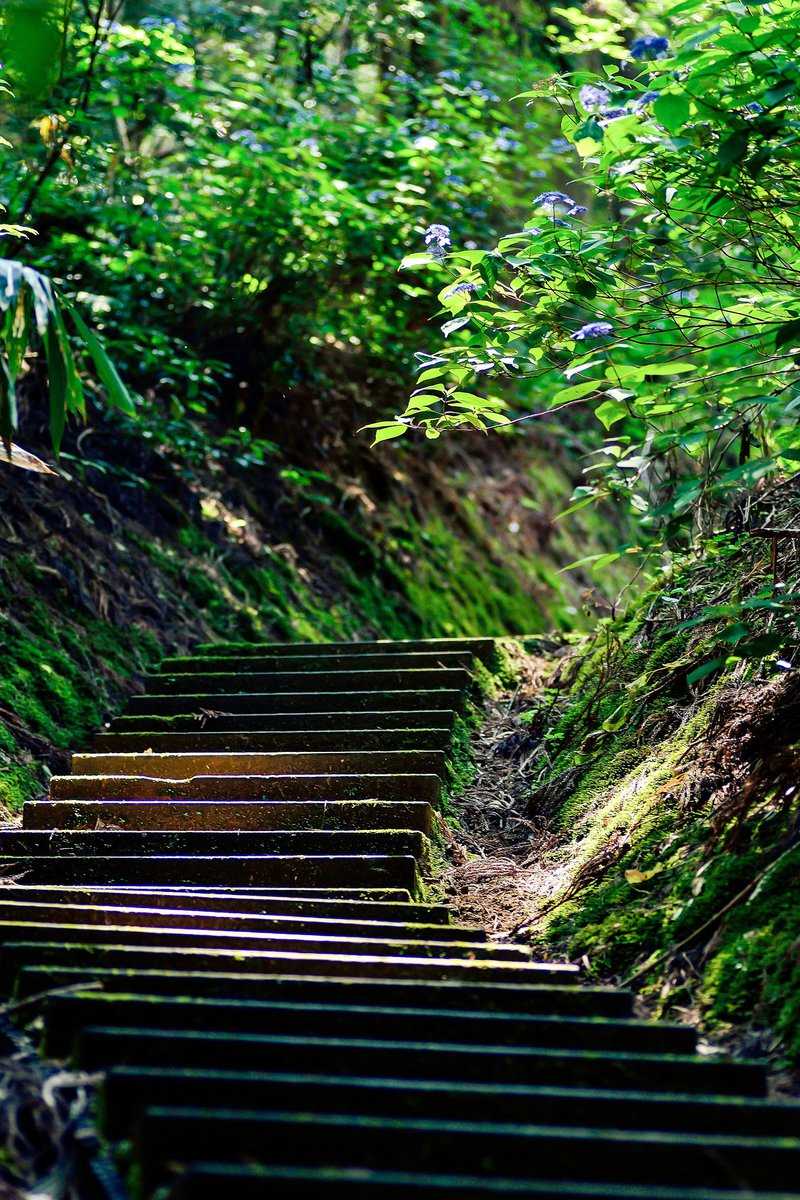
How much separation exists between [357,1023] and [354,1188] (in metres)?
0.84

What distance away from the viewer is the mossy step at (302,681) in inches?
231

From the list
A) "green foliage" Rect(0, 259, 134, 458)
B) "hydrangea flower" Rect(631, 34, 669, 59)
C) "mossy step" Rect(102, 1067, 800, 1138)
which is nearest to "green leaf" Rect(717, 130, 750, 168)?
"hydrangea flower" Rect(631, 34, 669, 59)

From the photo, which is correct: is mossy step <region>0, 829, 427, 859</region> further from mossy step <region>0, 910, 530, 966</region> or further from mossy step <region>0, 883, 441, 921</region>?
mossy step <region>0, 910, 530, 966</region>

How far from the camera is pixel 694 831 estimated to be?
3701 millimetres

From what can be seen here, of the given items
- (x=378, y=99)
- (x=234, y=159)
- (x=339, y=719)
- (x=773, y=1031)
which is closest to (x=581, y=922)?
(x=773, y=1031)

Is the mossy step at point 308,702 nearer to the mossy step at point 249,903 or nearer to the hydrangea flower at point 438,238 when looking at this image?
the mossy step at point 249,903

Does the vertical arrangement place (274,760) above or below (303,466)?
below

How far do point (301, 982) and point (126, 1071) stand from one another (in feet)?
2.21

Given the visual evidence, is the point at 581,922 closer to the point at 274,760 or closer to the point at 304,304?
the point at 274,760

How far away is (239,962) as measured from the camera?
9.84 feet

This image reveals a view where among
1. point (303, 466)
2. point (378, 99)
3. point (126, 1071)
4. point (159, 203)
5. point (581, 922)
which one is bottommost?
point (126, 1071)

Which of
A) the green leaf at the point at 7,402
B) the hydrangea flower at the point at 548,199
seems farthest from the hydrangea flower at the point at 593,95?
the green leaf at the point at 7,402

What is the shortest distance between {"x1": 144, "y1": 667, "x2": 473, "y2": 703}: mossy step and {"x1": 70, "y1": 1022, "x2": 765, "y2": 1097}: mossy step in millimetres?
3377

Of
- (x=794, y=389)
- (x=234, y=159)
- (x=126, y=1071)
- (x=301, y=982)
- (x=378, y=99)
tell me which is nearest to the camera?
(x=126, y=1071)
